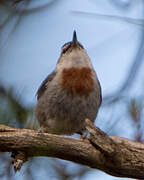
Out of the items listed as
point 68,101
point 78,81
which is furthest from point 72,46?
point 68,101

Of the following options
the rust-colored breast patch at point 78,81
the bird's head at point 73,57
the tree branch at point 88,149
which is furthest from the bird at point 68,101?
the tree branch at point 88,149

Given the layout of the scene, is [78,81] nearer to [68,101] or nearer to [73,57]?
[68,101]

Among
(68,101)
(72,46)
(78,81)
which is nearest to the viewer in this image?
(68,101)

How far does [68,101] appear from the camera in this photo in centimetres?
406

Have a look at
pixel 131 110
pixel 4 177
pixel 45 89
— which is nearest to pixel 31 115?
pixel 4 177

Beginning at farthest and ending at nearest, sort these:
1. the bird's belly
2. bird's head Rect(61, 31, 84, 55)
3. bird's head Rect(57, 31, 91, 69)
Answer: bird's head Rect(61, 31, 84, 55) → bird's head Rect(57, 31, 91, 69) → the bird's belly

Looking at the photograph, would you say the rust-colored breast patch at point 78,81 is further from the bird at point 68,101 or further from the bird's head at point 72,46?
the bird's head at point 72,46

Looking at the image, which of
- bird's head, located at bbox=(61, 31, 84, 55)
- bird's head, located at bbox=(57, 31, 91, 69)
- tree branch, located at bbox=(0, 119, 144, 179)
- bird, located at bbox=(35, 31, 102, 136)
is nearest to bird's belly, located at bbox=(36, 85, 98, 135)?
bird, located at bbox=(35, 31, 102, 136)

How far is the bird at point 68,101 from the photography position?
4082 millimetres

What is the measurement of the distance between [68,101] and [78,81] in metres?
0.31

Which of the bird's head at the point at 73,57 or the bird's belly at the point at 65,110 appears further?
the bird's head at the point at 73,57

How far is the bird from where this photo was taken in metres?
4.08

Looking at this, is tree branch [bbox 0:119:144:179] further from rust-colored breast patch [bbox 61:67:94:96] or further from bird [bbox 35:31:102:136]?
rust-colored breast patch [bbox 61:67:94:96]

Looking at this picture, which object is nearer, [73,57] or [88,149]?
[88,149]
